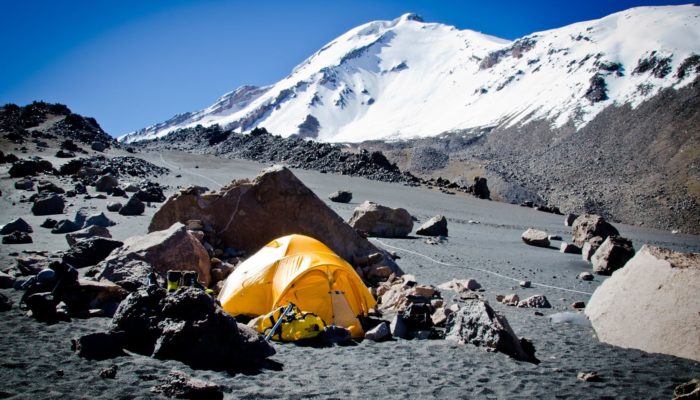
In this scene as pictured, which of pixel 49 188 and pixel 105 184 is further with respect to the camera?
pixel 105 184

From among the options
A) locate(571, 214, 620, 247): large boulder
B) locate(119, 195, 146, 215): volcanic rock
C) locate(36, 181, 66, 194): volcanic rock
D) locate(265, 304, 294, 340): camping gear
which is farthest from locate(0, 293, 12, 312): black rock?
locate(571, 214, 620, 247): large boulder

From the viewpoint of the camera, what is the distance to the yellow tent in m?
6.80

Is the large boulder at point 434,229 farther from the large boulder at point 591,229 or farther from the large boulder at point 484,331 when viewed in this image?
the large boulder at point 484,331

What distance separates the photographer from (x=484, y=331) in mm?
5707

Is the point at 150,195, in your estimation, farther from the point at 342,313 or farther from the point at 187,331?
the point at 187,331

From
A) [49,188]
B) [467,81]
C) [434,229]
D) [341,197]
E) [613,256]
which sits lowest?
[613,256]

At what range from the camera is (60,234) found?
11.9m

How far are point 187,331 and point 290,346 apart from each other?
1.45m

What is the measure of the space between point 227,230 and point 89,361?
568cm

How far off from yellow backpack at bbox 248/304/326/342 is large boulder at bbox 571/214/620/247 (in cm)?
1366

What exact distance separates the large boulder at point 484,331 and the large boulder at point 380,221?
31.3 ft

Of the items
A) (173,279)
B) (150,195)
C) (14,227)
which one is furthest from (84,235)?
(150,195)

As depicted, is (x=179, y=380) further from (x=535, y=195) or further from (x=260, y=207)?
(x=535, y=195)

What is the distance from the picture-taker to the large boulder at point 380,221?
15962 mm
